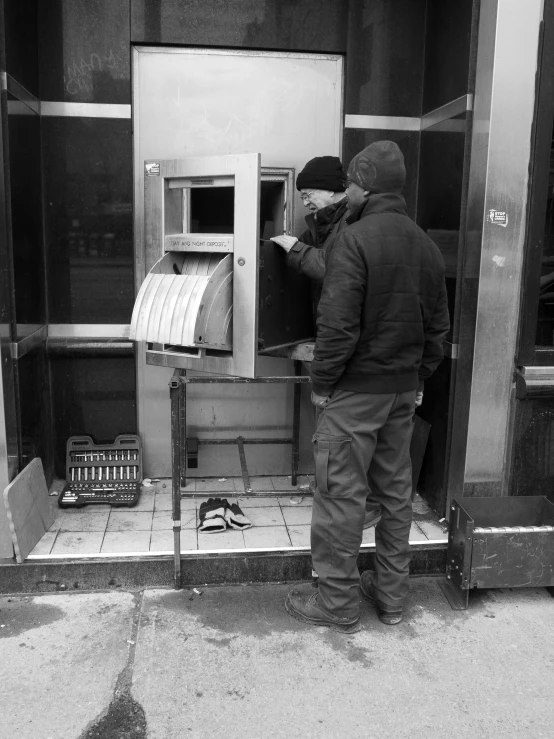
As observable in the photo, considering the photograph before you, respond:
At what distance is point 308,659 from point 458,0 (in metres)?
3.27

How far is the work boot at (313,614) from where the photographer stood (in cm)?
311

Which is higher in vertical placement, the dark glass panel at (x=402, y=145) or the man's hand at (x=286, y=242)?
the dark glass panel at (x=402, y=145)

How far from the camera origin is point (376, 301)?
284 centimetres

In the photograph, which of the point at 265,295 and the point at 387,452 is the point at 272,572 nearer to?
the point at 387,452

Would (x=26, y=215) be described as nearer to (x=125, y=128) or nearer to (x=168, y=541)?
(x=125, y=128)

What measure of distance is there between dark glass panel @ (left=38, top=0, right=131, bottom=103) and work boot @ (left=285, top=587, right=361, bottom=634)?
2810 millimetres

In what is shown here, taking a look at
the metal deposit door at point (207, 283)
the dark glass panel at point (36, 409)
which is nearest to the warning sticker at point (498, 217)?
the metal deposit door at point (207, 283)

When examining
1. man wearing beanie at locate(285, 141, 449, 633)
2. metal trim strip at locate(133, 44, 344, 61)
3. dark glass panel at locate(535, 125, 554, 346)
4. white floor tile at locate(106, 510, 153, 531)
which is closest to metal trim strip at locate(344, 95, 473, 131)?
metal trim strip at locate(133, 44, 344, 61)

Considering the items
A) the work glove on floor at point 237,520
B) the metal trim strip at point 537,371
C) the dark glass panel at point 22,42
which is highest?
the dark glass panel at point 22,42

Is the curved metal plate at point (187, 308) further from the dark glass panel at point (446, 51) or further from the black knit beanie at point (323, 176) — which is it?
the dark glass panel at point (446, 51)

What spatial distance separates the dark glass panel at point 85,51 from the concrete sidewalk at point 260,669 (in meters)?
2.68

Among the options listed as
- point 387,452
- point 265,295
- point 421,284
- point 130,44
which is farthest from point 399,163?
point 130,44

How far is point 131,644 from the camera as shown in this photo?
9.84ft

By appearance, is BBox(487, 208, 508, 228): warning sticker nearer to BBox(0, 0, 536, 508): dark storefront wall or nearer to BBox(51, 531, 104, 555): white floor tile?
BBox(0, 0, 536, 508): dark storefront wall
